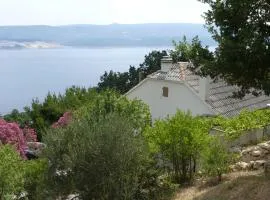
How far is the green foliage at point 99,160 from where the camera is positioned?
34.1ft

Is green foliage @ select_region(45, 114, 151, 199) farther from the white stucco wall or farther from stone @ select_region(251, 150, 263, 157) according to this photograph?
the white stucco wall

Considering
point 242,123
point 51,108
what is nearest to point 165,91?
point 51,108

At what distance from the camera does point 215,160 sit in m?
12.0

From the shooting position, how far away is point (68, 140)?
11.0m

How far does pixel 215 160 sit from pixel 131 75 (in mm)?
39406

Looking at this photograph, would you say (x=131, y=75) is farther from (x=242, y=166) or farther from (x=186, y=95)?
(x=242, y=166)

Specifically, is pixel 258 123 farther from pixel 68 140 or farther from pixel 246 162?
pixel 68 140

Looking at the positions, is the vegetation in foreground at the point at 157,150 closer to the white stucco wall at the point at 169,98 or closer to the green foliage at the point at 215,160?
the green foliage at the point at 215,160

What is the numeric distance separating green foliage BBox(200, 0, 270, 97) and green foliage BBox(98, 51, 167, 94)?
129 feet

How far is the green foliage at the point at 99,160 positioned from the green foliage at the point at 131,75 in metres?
39.0

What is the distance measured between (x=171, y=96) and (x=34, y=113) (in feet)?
39.5

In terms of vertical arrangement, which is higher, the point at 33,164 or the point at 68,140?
the point at 68,140

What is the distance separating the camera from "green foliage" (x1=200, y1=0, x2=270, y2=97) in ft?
32.0

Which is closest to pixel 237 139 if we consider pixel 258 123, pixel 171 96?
pixel 258 123
